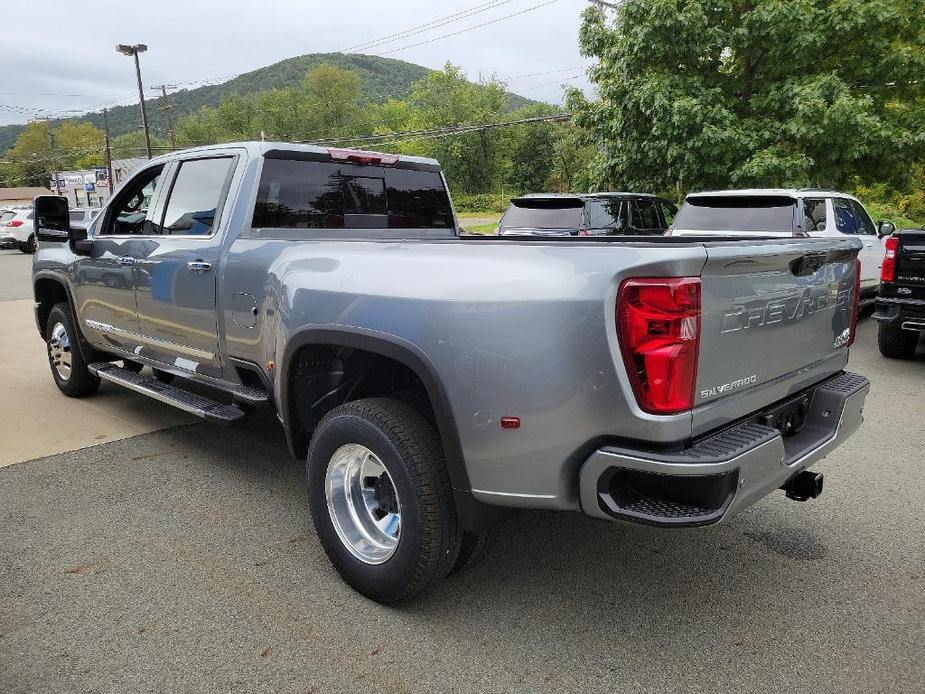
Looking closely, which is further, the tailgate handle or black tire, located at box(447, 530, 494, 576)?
black tire, located at box(447, 530, 494, 576)

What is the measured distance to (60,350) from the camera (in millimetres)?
5871

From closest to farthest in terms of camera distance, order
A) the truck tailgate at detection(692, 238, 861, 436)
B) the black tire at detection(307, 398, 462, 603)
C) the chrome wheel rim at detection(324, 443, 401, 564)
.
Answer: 1. the truck tailgate at detection(692, 238, 861, 436)
2. the black tire at detection(307, 398, 462, 603)
3. the chrome wheel rim at detection(324, 443, 401, 564)

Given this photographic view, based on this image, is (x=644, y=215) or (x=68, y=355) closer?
(x=68, y=355)

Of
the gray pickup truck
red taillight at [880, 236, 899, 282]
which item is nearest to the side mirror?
the gray pickup truck

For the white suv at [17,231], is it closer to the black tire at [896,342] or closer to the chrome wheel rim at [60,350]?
the chrome wheel rim at [60,350]

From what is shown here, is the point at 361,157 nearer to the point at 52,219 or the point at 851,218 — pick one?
the point at 52,219

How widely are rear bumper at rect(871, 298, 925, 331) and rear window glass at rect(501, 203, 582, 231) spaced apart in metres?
4.65

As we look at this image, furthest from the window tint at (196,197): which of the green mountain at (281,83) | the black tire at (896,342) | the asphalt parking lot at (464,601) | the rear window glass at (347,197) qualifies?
the green mountain at (281,83)

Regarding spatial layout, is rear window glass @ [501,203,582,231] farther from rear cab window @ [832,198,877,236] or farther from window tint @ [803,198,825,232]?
rear cab window @ [832,198,877,236]

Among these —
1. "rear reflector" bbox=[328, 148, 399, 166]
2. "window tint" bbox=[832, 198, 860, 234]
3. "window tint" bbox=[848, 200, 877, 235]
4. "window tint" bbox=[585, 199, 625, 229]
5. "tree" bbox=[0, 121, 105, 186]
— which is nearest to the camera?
"rear reflector" bbox=[328, 148, 399, 166]

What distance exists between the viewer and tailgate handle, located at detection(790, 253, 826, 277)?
260 cm

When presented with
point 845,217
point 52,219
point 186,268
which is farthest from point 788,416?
point 845,217

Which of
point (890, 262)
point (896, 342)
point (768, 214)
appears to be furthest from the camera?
point (768, 214)

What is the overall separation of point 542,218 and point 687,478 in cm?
907
